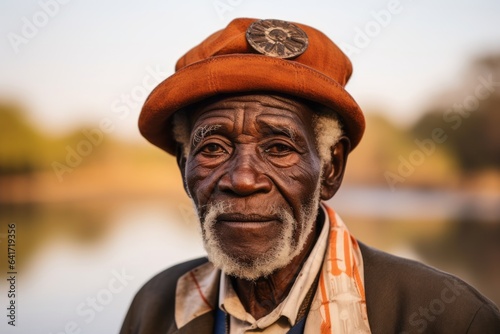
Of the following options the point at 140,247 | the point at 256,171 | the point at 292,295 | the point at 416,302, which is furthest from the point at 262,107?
the point at 140,247

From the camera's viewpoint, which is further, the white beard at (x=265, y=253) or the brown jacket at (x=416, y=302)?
the white beard at (x=265, y=253)

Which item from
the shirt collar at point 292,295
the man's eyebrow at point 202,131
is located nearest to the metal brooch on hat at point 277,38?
the man's eyebrow at point 202,131

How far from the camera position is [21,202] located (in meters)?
23.2

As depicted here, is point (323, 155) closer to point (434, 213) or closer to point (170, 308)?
point (170, 308)

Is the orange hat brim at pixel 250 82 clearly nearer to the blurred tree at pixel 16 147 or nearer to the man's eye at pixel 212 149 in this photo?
the man's eye at pixel 212 149

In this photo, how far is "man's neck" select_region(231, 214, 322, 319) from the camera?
91.4 inches

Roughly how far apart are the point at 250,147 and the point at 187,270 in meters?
0.86

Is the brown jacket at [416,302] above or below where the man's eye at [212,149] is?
below

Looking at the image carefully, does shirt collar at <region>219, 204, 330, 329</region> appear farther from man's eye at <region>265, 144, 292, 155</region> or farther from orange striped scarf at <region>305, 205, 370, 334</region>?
man's eye at <region>265, 144, 292, 155</region>

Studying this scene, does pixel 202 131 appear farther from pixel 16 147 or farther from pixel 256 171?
pixel 16 147

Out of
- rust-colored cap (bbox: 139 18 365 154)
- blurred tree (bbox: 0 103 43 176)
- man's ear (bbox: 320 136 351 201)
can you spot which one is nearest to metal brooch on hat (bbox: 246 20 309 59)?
rust-colored cap (bbox: 139 18 365 154)

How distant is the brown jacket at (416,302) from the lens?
6.61ft

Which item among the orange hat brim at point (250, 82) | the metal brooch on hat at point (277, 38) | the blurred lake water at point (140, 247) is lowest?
the blurred lake water at point (140, 247)

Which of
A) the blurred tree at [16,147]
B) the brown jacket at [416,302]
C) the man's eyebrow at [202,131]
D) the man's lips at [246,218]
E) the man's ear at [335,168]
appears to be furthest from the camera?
the blurred tree at [16,147]
